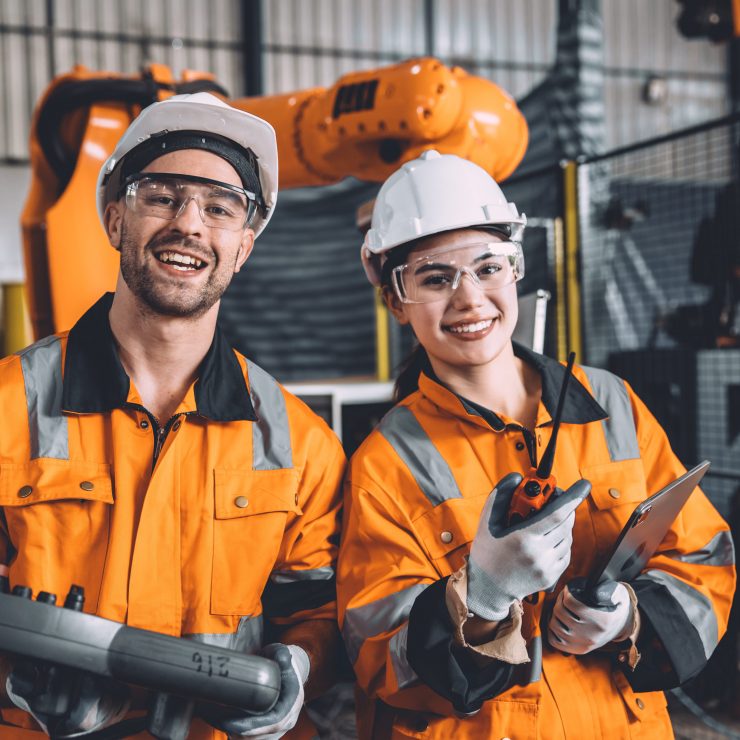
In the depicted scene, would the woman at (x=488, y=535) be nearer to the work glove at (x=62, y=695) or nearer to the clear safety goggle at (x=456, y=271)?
the clear safety goggle at (x=456, y=271)

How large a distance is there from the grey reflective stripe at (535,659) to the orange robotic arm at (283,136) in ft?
5.53

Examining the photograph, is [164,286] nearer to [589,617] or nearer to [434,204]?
[434,204]

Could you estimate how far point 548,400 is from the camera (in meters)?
1.81

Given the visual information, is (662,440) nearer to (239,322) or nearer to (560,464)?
(560,464)

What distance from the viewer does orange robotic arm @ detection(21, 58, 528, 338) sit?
8.75 ft

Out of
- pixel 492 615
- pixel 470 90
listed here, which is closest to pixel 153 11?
pixel 470 90

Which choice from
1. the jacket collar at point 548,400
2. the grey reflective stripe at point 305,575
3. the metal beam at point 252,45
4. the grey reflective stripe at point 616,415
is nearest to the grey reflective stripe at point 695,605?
the grey reflective stripe at point 616,415

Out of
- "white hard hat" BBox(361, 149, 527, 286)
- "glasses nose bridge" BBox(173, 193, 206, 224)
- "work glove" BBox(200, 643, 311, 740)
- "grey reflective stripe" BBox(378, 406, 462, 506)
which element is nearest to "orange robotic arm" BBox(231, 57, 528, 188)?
"white hard hat" BBox(361, 149, 527, 286)

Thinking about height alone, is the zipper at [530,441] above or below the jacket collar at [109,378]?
below

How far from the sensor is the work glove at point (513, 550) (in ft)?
4.41

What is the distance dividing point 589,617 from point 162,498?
0.89 meters

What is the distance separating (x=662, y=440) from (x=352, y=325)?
17.3 feet

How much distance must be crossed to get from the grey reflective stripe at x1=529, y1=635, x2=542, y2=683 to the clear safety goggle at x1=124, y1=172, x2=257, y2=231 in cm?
112

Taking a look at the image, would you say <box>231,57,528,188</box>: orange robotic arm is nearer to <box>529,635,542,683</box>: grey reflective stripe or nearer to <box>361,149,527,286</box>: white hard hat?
<box>361,149,527,286</box>: white hard hat
